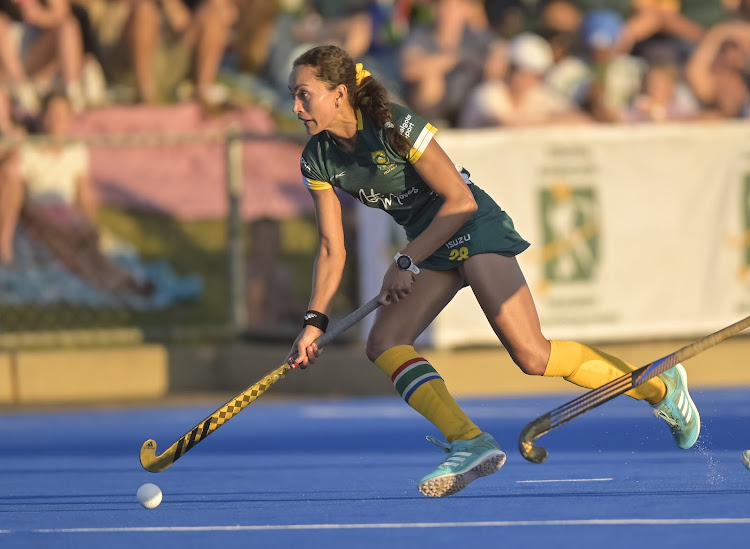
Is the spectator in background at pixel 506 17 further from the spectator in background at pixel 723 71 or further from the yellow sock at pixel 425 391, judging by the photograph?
the yellow sock at pixel 425 391

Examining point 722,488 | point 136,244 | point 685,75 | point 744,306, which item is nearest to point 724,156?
point 744,306

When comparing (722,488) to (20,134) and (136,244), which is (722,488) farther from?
(20,134)

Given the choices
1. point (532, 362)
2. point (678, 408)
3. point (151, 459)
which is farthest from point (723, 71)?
point (151, 459)

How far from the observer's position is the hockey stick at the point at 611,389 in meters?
5.15

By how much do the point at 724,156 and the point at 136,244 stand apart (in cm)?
393

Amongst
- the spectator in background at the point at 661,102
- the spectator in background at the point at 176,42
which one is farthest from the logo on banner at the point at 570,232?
the spectator in background at the point at 176,42

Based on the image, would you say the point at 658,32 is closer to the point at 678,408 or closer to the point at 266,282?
the point at 266,282

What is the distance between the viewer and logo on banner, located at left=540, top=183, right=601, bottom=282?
916cm

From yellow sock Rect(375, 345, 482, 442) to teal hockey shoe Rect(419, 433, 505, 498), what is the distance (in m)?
0.09

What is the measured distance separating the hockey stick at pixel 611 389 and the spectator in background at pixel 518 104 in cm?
525

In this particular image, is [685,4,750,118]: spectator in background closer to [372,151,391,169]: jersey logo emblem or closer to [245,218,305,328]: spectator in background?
[245,218,305,328]: spectator in background

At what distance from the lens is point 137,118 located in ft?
35.2

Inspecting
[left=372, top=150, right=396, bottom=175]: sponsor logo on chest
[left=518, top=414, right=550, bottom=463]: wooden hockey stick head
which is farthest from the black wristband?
[left=518, top=414, right=550, bottom=463]: wooden hockey stick head

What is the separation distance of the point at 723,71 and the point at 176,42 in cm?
412
